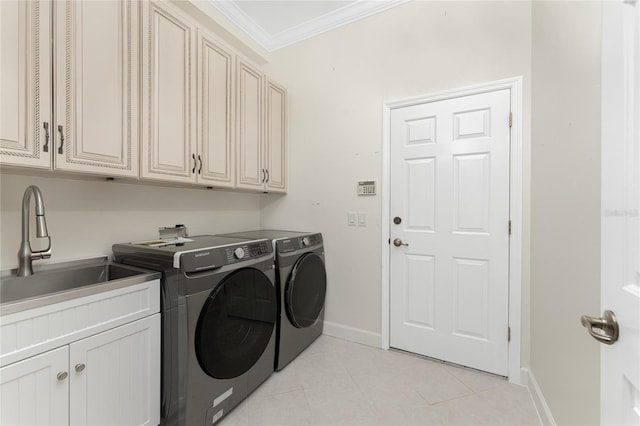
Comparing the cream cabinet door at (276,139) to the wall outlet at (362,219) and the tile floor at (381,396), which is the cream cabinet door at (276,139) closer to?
the wall outlet at (362,219)

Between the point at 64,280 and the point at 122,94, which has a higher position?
the point at 122,94

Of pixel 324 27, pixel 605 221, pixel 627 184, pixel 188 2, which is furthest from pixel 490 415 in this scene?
pixel 188 2

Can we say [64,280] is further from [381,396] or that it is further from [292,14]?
[292,14]

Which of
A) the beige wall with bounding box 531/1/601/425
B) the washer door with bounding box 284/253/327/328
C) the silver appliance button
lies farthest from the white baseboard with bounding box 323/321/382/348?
the silver appliance button

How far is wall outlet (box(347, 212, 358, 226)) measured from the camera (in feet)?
7.99

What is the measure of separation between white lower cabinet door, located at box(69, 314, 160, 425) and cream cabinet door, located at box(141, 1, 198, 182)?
0.85 metres

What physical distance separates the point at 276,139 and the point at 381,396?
2252 millimetres

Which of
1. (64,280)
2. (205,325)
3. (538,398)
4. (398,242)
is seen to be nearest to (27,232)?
(64,280)

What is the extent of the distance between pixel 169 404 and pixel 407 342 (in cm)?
174

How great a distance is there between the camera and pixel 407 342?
224 centimetres

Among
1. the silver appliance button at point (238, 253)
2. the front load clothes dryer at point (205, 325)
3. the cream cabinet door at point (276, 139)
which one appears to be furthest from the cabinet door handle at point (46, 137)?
the cream cabinet door at point (276, 139)

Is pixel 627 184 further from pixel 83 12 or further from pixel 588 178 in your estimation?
pixel 83 12

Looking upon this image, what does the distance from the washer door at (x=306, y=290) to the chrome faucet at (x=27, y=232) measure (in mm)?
1351

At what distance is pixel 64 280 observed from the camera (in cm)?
147
